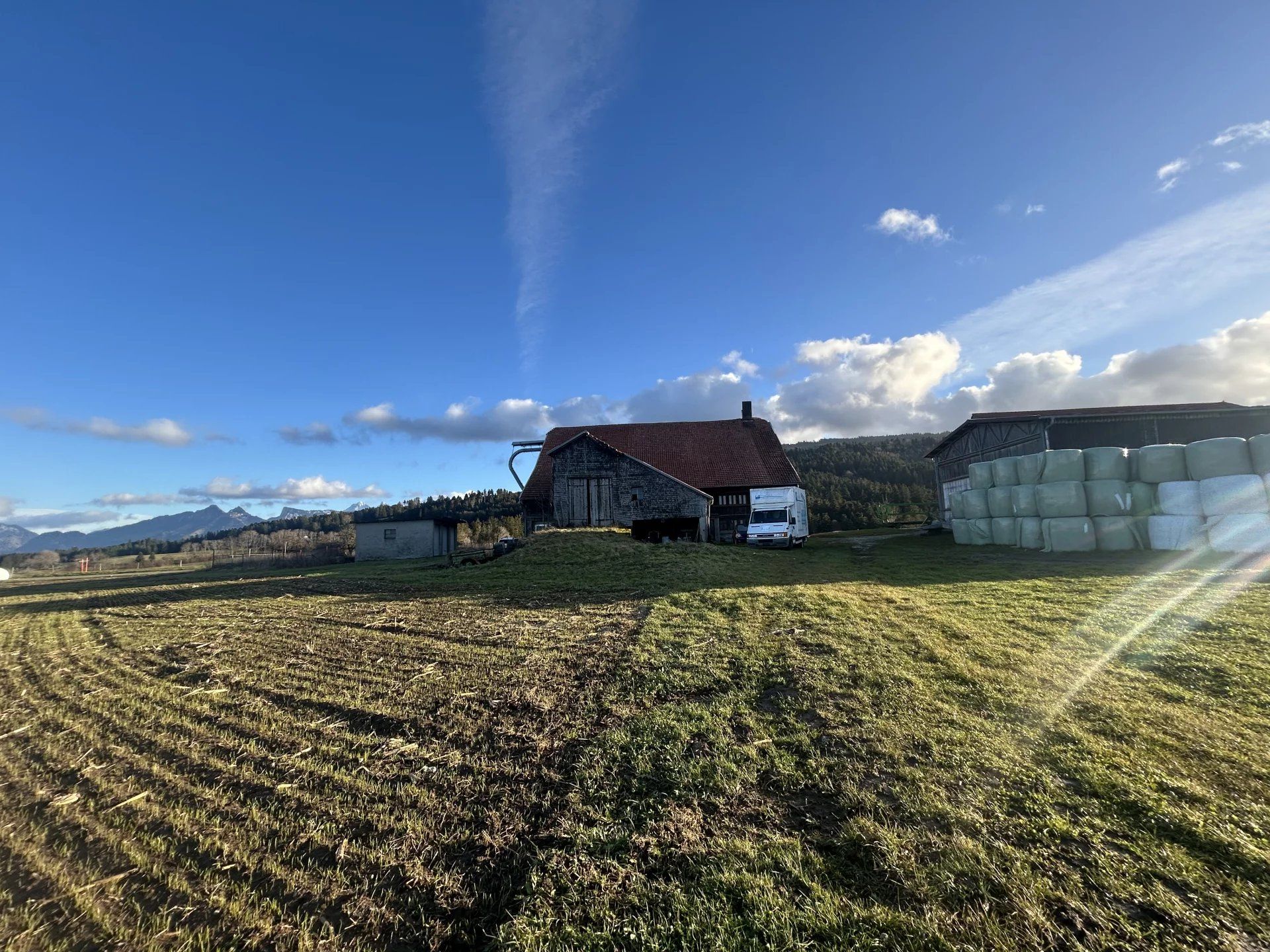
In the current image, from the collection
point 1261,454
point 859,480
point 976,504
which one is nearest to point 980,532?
point 976,504

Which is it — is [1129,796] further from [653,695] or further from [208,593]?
[208,593]

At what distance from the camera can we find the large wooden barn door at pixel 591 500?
26656 millimetres

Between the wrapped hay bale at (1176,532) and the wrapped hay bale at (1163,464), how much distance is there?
1230 millimetres

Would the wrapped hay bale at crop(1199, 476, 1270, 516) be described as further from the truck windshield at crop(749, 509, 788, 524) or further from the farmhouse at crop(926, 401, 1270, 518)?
the truck windshield at crop(749, 509, 788, 524)

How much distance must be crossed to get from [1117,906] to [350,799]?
4439 mm

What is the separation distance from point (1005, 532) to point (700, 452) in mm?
17481

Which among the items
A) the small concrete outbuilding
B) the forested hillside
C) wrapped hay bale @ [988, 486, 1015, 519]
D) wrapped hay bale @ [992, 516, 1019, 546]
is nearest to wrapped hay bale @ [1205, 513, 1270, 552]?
wrapped hay bale @ [992, 516, 1019, 546]

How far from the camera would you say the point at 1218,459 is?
13.5 meters

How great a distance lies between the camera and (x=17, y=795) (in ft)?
12.7

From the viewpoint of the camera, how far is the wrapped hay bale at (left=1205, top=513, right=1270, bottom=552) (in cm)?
1201

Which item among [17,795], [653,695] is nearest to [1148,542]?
[653,695]

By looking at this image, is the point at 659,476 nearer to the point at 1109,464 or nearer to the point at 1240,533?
the point at 1109,464

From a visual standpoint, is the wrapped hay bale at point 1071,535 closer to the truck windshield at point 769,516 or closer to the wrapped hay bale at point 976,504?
the wrapped hay bale at point 976,504

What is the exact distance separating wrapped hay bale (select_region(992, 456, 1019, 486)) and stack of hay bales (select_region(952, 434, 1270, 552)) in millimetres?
31
